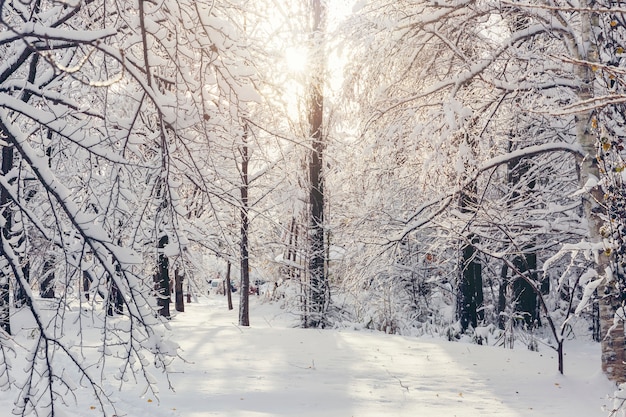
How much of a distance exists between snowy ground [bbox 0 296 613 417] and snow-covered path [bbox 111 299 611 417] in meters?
0.01

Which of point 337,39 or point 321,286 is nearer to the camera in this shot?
point 337,39

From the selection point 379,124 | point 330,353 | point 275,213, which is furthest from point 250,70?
point 275,213

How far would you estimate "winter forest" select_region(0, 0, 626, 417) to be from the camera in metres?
4.29

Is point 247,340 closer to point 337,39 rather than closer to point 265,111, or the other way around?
point 337,39

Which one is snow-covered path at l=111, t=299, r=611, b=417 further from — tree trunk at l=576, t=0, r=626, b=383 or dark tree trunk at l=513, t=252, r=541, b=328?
dark tree trunk at l=513, t=252, r=541, b=328

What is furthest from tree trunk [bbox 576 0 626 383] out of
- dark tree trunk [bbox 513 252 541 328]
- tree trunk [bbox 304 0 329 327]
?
dark tree trunk [bbox 513 252 541 328]

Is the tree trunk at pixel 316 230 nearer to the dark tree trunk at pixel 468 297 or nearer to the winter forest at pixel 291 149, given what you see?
the winter forest at pixel 291 149

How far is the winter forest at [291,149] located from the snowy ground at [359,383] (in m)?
0.48

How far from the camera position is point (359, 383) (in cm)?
743

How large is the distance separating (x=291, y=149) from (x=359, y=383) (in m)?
3.12

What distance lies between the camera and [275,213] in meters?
20.2

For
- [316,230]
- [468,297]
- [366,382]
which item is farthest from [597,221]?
[316,230]

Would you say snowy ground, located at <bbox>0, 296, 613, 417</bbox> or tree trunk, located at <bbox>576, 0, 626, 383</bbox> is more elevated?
tree trunk, located at <bbox>576, 0, 626, 383</bbox>

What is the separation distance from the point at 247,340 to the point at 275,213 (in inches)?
395
